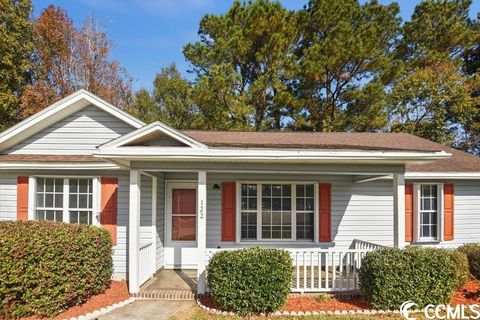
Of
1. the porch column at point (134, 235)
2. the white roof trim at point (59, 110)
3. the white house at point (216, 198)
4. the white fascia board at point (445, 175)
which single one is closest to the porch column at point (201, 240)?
the white house at point (216, 198)

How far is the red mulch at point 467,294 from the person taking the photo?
692 centimetres

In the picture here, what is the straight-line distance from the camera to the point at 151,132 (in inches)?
278

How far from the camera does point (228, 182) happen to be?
9.24 m

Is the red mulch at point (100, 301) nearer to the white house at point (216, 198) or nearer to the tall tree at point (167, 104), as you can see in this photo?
the white house at point (216, 198)

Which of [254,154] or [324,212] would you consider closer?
[254,154]

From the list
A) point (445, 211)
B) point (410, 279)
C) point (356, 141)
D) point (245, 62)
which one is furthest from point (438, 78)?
point (410, 279)

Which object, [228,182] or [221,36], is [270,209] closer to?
[228,182]

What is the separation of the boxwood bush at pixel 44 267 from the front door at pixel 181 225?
264cm

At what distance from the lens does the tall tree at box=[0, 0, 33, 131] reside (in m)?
18.0

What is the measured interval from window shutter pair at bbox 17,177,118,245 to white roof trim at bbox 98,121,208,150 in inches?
80.7

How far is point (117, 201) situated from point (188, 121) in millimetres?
14666

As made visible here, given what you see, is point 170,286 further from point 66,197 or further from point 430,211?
point 430,211

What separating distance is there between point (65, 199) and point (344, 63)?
15.5 meters

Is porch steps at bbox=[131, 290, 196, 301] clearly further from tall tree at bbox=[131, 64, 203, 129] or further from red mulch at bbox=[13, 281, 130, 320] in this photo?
tall tree at bbox=[131, 64, 203, 129]
